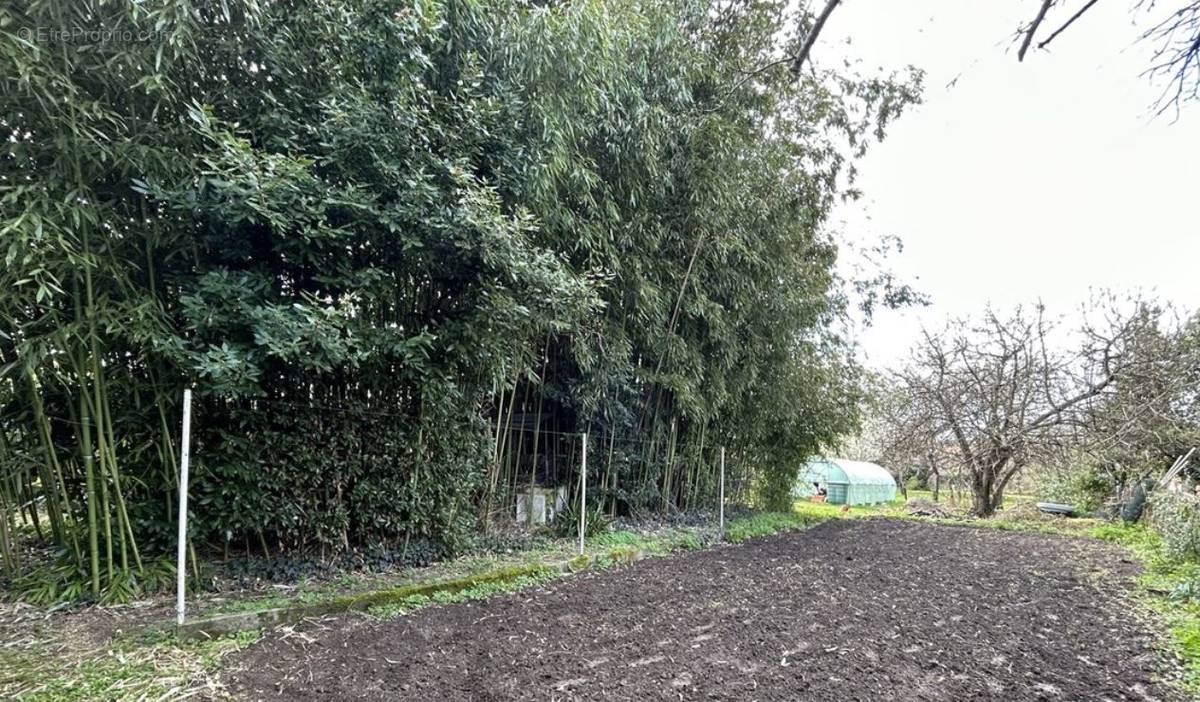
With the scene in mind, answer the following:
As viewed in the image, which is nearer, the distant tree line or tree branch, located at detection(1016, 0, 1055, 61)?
tree branch, located at detection(1016, 0, 1055, 61)

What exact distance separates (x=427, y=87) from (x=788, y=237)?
3.67m

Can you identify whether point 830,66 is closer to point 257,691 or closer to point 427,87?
point 427,87

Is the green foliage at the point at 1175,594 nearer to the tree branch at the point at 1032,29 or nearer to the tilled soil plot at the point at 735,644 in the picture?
the tilled soil plot at the point at 735,644

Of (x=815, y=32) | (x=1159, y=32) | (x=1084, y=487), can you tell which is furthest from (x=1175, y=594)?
(x=1084, y=487)

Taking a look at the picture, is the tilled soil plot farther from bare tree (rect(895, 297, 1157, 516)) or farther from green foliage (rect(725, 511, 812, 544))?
bare tree (rect(895, 297, 1157, 516))

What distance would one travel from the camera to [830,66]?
6715 millimetres

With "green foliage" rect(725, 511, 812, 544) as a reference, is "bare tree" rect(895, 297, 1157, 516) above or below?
above

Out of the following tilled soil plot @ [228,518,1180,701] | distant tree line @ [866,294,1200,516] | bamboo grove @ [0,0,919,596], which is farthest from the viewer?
distant tree line @ [866,294,1200,516]

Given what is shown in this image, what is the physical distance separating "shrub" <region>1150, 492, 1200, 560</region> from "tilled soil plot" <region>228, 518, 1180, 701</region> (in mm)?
934

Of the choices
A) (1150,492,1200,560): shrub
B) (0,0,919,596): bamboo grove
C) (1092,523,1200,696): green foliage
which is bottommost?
(1092,523,1200,696): green foliage

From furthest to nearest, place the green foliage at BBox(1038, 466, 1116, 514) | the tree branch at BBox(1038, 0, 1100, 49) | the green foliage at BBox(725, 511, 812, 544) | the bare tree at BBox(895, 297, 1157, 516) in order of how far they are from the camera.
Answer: the green foliage at BBox(1038, 466, 1116, 514) → the bare tree at BBox(895, 297, 1157, 516) → the green foliage at BBox(725, 511, 812, 544) → the tree branch at BBox(1038, 0, 1100, 49)

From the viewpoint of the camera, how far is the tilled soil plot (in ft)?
6.68

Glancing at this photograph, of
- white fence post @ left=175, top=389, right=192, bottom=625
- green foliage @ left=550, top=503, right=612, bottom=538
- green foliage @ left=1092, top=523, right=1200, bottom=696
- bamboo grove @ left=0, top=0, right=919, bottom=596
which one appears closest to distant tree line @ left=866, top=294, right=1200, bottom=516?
green foliage @ left=1092, top=523, right=1200, bottom=696

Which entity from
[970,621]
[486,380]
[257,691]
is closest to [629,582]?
[486,380]
